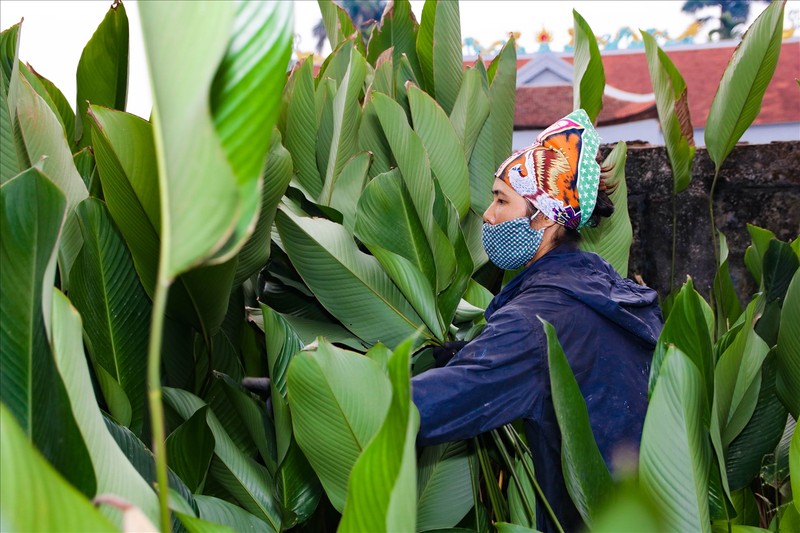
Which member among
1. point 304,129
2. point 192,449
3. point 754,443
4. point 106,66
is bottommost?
point 754,443

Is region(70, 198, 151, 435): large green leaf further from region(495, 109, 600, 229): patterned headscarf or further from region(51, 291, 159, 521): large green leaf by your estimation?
region(495, 109, 600, 229): patterned headscarf

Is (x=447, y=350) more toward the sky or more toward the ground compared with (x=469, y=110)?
more toward the ground

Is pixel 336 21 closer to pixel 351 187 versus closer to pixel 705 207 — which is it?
pixel 351 187

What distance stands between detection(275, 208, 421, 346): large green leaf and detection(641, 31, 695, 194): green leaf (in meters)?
1.03

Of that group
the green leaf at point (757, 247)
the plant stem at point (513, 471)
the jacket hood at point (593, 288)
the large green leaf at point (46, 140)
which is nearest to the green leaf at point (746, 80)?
the green leaf at point (757, 247)

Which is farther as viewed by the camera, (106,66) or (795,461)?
(106,66)

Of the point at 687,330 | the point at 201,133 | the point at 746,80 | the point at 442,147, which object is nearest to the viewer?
the point at 201,133

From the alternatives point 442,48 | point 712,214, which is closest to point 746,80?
point 712,214

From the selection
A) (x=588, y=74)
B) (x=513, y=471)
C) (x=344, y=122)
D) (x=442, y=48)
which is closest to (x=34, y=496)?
(x=513, y=471)

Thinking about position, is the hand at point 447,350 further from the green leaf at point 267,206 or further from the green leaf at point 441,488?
the green leaf at point 267,206

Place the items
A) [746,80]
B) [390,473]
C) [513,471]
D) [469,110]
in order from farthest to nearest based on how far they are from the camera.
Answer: [746,80] → [469,110] → [513,471] → [390,473]

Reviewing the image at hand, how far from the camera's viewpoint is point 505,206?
1437 millimetres

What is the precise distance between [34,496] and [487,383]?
701mm

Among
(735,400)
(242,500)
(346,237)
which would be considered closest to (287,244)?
(346,237)
